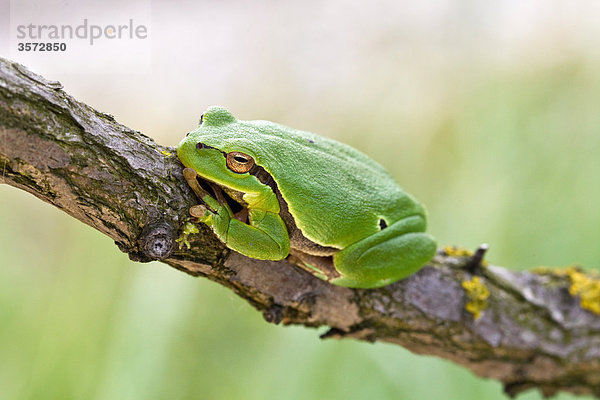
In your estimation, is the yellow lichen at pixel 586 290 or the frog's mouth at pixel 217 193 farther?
the yellow lichen at pixel 586 290

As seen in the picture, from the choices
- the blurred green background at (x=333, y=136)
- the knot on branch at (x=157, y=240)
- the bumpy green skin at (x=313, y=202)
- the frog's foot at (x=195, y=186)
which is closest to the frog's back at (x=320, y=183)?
the bumpy green skin at (x=313, y=202)

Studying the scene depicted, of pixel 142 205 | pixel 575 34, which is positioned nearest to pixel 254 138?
pixel 142 205

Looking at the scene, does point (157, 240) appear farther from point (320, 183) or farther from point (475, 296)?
point (475, 296)

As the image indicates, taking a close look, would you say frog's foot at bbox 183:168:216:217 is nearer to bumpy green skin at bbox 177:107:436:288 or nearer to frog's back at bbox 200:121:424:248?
bumpy green skin at bbox 177:107:436:288

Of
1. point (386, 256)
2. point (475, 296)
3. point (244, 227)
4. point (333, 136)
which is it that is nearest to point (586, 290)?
point (475, 296)

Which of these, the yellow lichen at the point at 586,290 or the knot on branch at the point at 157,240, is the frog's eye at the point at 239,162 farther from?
the yellow lichen at the point at 586,290

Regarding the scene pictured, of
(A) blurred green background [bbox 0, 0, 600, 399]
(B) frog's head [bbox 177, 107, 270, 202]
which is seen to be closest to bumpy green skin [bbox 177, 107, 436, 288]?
(B) frog's head [bbox 177, 107, 270, 202]
